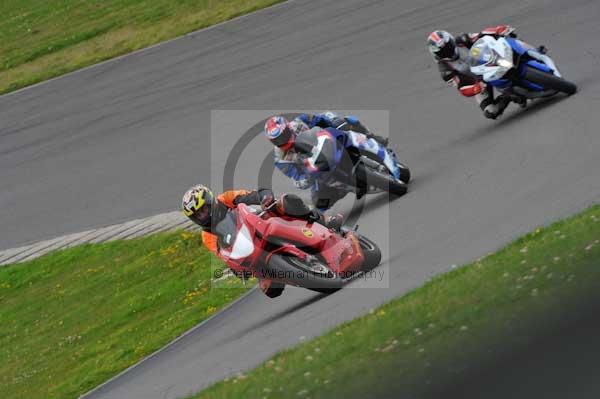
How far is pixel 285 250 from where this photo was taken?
1266 cm

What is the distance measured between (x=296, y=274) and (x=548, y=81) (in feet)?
19.2

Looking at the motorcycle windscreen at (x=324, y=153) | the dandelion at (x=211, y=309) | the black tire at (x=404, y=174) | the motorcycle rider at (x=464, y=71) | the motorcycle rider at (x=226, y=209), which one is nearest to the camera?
the motorcycle rider at (x=226, y=209)

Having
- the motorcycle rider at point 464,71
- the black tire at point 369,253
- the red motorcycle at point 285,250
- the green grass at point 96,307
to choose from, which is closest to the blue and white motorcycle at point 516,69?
the motorcycle rider at point 464,71

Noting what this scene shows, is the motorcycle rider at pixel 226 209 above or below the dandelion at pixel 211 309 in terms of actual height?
above

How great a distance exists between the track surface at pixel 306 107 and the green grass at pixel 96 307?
960 millimetres

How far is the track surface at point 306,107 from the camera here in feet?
42.2

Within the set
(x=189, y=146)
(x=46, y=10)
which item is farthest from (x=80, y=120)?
(x=46, y=10)

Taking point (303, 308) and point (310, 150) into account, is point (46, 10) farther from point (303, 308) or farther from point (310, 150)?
point (303, 308)

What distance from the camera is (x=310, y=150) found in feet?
50.6

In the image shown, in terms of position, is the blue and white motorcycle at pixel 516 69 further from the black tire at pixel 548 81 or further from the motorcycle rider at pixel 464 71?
the motorcycle rider at pixel 464 71

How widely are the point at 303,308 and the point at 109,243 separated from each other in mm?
7601

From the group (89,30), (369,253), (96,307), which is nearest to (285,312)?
(369,253)

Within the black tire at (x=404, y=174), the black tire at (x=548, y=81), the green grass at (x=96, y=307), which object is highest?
the black tire at (x=548, y=81)

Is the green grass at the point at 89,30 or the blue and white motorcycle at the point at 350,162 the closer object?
the blue and white motorcycle at the point at 350,162
